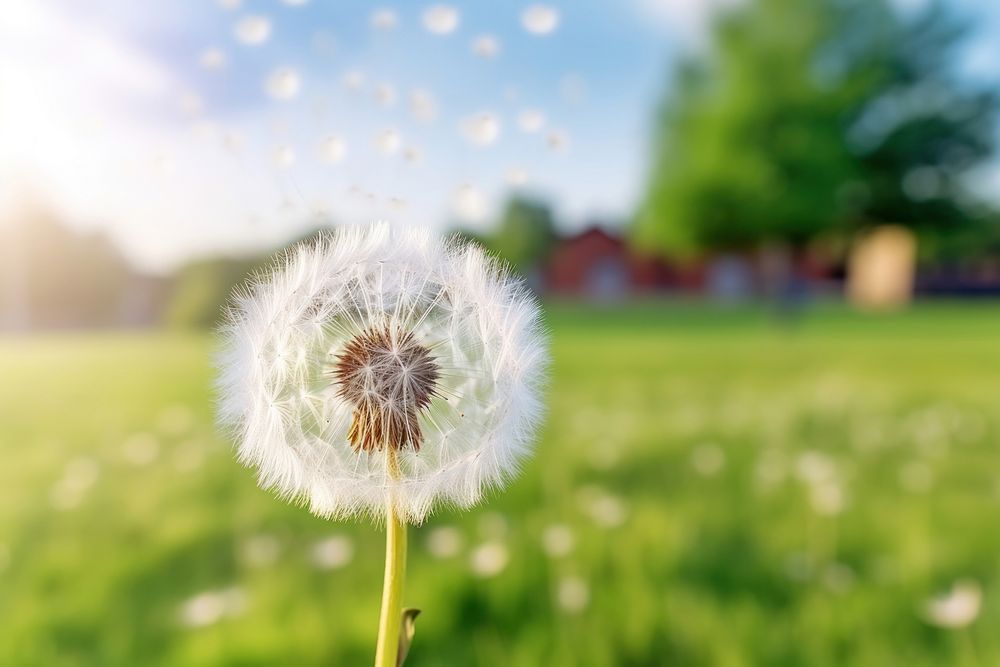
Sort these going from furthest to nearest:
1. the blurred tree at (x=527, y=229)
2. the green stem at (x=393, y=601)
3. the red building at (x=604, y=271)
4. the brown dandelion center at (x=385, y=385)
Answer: the red building at (x=604, y=271)
the blurred tree at (x=527, y=229)
the brown dandelion center at (x=385, y=385)
the green stem at (x=393, y=601)

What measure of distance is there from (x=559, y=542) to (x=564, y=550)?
44mm

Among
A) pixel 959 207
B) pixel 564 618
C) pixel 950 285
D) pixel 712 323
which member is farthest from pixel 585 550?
pixel 950 285

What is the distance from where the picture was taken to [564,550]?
3145 mm

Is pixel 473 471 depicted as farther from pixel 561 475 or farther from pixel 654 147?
pixel 654 147

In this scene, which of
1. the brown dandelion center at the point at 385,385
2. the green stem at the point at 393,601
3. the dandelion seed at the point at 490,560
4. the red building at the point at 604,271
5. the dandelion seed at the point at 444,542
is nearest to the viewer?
the green stem at the point at 393,601

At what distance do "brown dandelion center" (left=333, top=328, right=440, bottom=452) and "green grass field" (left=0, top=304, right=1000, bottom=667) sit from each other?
0.26 meters

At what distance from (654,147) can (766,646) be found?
24.9 metres

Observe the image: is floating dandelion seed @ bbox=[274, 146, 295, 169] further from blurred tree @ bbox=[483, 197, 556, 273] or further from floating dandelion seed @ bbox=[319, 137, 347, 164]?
blurred tree @ bbox=[483, 197, 556, 273]

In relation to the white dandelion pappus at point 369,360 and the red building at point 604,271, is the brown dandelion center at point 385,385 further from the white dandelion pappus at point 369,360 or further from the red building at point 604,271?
the red building at point 604,271

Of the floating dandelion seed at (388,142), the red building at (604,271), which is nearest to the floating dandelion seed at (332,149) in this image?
the floating dandelion seed at (388,142)

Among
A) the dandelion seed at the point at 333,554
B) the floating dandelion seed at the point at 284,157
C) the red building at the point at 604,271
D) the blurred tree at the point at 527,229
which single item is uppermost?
the floating dandelion seed at the point at 284,157

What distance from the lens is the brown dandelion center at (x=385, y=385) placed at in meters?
0.96

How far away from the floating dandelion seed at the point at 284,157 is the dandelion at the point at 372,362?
0.12 metres

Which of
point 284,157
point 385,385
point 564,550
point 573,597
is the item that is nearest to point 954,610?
point 573,597
